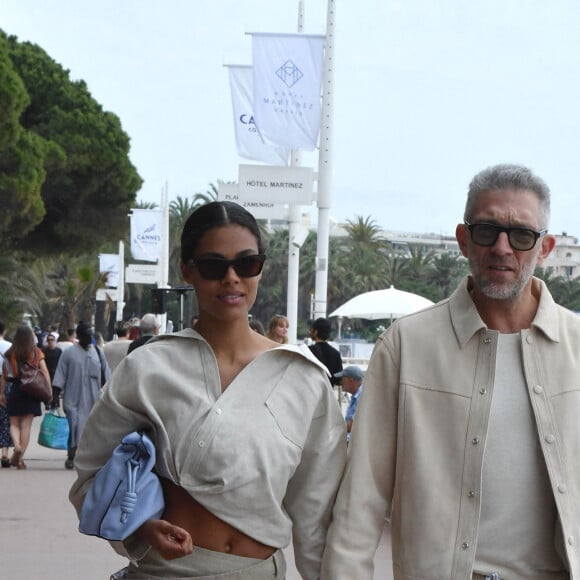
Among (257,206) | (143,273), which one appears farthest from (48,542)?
(143,273)

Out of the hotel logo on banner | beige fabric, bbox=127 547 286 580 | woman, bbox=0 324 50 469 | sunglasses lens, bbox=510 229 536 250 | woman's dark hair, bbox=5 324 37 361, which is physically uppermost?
the hotel logo on banner

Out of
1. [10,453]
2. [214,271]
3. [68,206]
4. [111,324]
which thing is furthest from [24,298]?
[214,271]

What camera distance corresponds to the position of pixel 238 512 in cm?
362

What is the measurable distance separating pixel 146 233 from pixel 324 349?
69.2 feet

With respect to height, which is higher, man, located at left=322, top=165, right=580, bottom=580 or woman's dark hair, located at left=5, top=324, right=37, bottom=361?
man, located at left=322, top=165, right=580, bottom=580

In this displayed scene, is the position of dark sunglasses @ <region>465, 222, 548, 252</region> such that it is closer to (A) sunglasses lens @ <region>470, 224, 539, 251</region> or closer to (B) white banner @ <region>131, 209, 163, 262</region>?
(A) sunglasses lens @ <region>470, 224, 539, 251</region>

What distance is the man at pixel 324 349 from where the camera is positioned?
531 inches

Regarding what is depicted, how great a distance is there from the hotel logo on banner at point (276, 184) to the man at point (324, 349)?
5.72 metres

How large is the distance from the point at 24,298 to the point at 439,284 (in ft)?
156

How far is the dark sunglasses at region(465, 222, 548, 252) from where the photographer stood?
12.3 feet

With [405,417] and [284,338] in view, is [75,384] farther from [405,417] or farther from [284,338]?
[405,417]

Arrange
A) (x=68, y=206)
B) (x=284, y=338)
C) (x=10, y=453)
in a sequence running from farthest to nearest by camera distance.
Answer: (x=68, y=206) < (x=10, y=453) < (x=284, y=338)

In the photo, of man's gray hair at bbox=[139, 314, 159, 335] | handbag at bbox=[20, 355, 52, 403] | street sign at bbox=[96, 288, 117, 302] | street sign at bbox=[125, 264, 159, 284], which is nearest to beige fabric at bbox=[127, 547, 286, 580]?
man's gray hair at bbox=[139, 314, 159, 335]

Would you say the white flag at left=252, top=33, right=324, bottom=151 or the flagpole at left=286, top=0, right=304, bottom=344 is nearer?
the white flag at left=252, top=33, right=324, bottom=151
